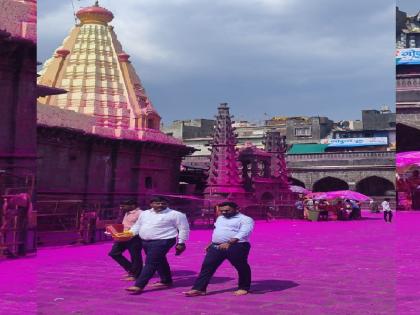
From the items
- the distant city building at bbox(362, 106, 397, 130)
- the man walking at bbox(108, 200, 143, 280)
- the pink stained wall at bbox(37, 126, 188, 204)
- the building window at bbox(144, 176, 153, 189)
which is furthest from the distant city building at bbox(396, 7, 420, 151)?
the distant city building at bbox(362, 106, 397, 130)

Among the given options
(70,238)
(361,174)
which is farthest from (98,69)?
(361,174)

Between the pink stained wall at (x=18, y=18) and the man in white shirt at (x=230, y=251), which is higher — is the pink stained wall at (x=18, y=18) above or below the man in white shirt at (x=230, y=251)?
above

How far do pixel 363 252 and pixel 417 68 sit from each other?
23.4 ft

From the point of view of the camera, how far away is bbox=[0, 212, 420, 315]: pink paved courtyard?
21.2 feet

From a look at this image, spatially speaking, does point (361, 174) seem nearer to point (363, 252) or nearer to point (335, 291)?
point (363, 252)

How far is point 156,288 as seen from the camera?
774 centimetres

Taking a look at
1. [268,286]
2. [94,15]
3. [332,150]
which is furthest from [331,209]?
[332,150]

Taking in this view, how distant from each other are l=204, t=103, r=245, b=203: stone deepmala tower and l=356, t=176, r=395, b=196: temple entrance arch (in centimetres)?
2011

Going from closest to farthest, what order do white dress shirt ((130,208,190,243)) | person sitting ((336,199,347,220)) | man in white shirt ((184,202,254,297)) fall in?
man in white shirt ((184,202,254,297)) → white dress shirt ((130,208,190,243)) → person sitting ((336,199,347,220))

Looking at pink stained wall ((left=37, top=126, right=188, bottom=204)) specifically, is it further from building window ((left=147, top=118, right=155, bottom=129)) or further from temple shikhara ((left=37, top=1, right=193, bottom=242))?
building window ((left=147, top=118, right=155, bottom=129))

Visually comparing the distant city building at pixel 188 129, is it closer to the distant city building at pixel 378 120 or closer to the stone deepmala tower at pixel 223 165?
the distant city building at pixel 378 120

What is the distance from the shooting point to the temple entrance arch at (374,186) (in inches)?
1873

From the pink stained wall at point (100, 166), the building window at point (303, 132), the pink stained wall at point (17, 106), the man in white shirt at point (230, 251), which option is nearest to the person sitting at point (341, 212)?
the pink stained wall at point (100, 166)

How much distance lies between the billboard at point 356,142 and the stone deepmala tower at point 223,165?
96.0ft
